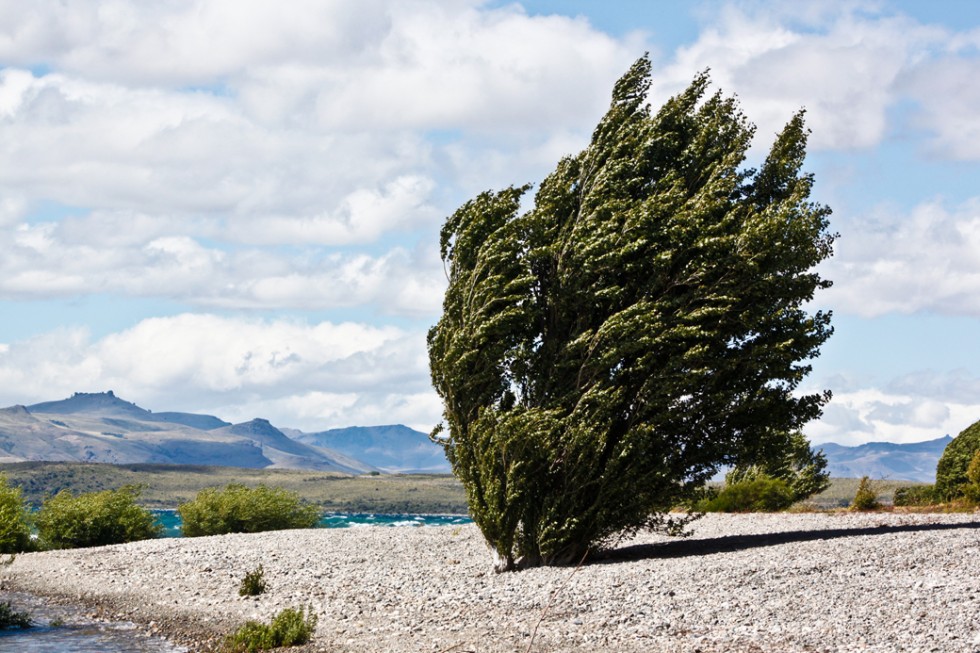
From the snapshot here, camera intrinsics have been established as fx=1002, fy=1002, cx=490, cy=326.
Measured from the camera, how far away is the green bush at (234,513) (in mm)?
51281

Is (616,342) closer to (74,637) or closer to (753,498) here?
(74,637)

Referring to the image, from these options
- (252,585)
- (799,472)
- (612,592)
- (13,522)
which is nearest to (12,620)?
(252,585)

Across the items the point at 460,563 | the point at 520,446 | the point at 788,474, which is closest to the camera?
the point at 520,446

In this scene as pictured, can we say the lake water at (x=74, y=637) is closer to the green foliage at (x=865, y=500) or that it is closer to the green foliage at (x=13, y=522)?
the green foliage at (x=13, y=522)

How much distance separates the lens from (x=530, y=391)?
28.0m

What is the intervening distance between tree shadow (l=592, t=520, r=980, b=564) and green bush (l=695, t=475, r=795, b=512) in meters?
17.6

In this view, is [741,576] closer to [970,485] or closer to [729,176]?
[729,176]

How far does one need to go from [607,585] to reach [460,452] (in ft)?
22.9

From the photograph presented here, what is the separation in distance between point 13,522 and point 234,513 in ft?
35.3

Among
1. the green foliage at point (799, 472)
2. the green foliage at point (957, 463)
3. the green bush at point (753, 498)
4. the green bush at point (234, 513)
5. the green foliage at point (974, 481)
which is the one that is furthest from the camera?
the green foliage at point (799, 472)

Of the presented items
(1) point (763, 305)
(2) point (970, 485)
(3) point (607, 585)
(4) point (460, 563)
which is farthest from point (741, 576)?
(2) point (970, 485)

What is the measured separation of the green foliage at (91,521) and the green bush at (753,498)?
27809 mm

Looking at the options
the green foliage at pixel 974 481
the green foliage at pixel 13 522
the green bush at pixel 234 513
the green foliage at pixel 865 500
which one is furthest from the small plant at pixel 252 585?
the green foliage at pixel 974 481

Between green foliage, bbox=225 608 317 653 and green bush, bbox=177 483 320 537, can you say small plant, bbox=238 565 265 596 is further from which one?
green bush, bbox=177 483 320 537
